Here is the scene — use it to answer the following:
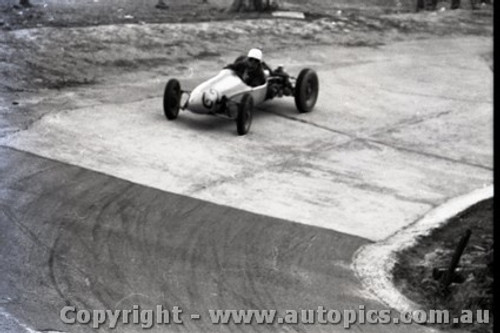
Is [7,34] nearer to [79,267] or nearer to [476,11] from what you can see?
[79,267]

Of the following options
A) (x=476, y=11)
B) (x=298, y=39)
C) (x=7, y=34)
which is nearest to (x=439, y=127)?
(x=298, y=39)

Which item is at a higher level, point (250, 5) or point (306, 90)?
point (250, 5)

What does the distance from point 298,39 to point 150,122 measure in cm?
981

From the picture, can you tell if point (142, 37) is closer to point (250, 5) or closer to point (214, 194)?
point (250, 5)

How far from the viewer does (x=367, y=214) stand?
39.2ft

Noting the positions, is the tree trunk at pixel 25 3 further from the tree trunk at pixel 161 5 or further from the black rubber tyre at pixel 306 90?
the black rubber tyre at pixel 306 90

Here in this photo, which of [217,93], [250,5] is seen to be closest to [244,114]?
[217,93]

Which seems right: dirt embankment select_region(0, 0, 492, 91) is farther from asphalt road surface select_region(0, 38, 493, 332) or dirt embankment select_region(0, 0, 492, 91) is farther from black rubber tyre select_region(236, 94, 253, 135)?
black rubber tyre select_region(236, 94, 253, 135)

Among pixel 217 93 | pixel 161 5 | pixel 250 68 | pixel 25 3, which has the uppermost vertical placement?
pixel 25 3

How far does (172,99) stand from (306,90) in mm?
2958

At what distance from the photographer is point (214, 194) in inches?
472

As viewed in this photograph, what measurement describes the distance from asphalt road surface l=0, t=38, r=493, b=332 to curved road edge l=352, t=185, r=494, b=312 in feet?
0.54

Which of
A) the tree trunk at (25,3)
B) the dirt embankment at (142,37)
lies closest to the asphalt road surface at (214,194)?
the dirt embankment at (142,37)

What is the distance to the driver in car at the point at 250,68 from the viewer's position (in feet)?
50.9
